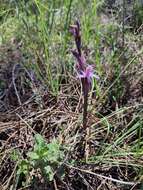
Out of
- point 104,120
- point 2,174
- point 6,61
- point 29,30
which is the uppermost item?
point 29,30

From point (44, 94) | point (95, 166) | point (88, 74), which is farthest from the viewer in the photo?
point (44, 94)

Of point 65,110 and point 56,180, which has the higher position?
point 65,110

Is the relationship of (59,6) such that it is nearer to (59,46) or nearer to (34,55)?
(59,46)

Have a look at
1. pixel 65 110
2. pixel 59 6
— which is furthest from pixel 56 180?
pixel 59 6

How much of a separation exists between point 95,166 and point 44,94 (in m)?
0.39

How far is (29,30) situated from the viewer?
1917 millimetres

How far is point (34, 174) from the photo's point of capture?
1.51m

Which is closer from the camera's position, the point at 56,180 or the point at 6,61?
the point at 56,180

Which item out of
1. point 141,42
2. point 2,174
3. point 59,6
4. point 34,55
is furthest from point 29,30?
point 2,174

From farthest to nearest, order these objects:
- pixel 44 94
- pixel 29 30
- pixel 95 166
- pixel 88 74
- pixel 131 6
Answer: pixel 131 6, pixel 29 30, pixel 44 94, pixel 95 166, pixel 88 74

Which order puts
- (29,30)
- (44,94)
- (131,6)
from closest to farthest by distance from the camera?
(44,94) < (29,30) < (131,6)

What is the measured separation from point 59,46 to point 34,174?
2.29 feet

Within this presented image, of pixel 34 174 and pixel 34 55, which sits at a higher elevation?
pixel 34 55

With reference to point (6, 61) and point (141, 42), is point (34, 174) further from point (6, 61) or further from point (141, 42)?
point (141, 42)
